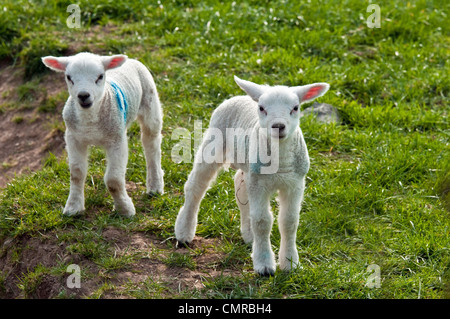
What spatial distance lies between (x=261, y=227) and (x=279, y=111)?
3.39ft

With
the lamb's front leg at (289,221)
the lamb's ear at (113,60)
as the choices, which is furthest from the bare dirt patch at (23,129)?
the lamb's front leg at (289,221)

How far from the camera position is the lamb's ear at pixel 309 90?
17.8 feet

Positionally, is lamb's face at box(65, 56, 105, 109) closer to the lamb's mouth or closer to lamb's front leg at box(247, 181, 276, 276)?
the lamb's mouth

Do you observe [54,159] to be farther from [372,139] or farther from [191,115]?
[372,139]

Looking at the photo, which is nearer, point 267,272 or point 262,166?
point 262,166

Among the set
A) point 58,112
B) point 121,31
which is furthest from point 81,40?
point 58,112

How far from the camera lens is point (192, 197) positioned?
630 centimetres

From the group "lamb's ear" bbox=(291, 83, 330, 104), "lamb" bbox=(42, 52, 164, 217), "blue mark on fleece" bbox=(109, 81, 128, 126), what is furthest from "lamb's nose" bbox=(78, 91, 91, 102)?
"lamb's ear" bbox=(291, 83, 330, 104)

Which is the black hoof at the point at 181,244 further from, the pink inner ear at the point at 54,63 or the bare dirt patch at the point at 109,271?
the pink inner ear at the point at 54,63

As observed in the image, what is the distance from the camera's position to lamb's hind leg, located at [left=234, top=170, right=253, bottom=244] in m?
6.23

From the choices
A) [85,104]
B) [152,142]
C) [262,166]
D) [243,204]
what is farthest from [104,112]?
[262,166]

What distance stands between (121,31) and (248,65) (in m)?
2.18

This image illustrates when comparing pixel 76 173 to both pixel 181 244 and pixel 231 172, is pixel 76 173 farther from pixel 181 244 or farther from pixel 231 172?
pixel 231 172

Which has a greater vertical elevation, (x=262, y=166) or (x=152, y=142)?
(x=262, y=166)
